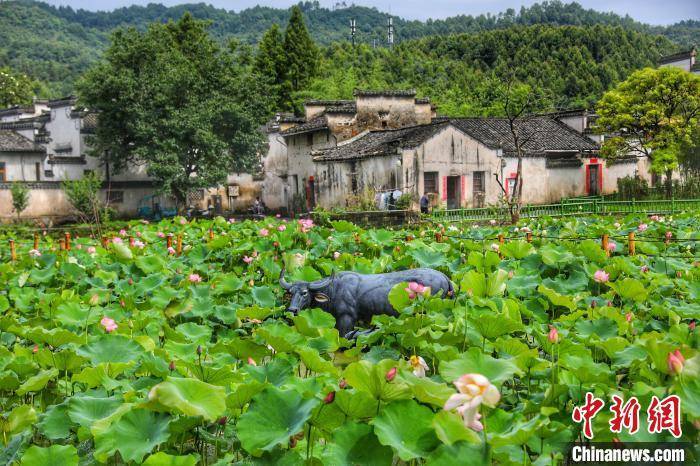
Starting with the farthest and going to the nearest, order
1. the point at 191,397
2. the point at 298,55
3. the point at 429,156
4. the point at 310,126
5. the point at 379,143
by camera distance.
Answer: the point at 298,55 < the point at 310,126 < the point at 379,143 < the point at 429,156 < the point at 191,397

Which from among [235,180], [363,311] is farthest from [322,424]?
[235,180]

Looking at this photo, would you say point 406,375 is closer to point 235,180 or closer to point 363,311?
point 363,311

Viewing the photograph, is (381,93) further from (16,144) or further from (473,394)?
(473,394)

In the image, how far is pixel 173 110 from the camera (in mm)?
26922

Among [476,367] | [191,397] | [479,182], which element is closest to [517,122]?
[479,182]

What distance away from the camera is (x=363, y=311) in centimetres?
625

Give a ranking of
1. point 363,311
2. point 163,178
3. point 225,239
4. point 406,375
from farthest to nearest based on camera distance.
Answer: point 163,178 → point 225,239 → point 363,311 → point 406,375

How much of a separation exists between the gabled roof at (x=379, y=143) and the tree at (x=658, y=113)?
23.2 feet

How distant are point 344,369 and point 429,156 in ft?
61.7

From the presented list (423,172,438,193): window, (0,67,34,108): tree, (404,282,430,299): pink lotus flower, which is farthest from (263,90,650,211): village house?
(0,67,34,108): tree

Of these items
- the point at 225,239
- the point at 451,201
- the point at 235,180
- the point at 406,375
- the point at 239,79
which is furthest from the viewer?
the point at 235,180

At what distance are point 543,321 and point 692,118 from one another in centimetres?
2268

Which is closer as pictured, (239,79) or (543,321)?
(543,321)

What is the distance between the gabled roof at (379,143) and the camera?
22391mm
